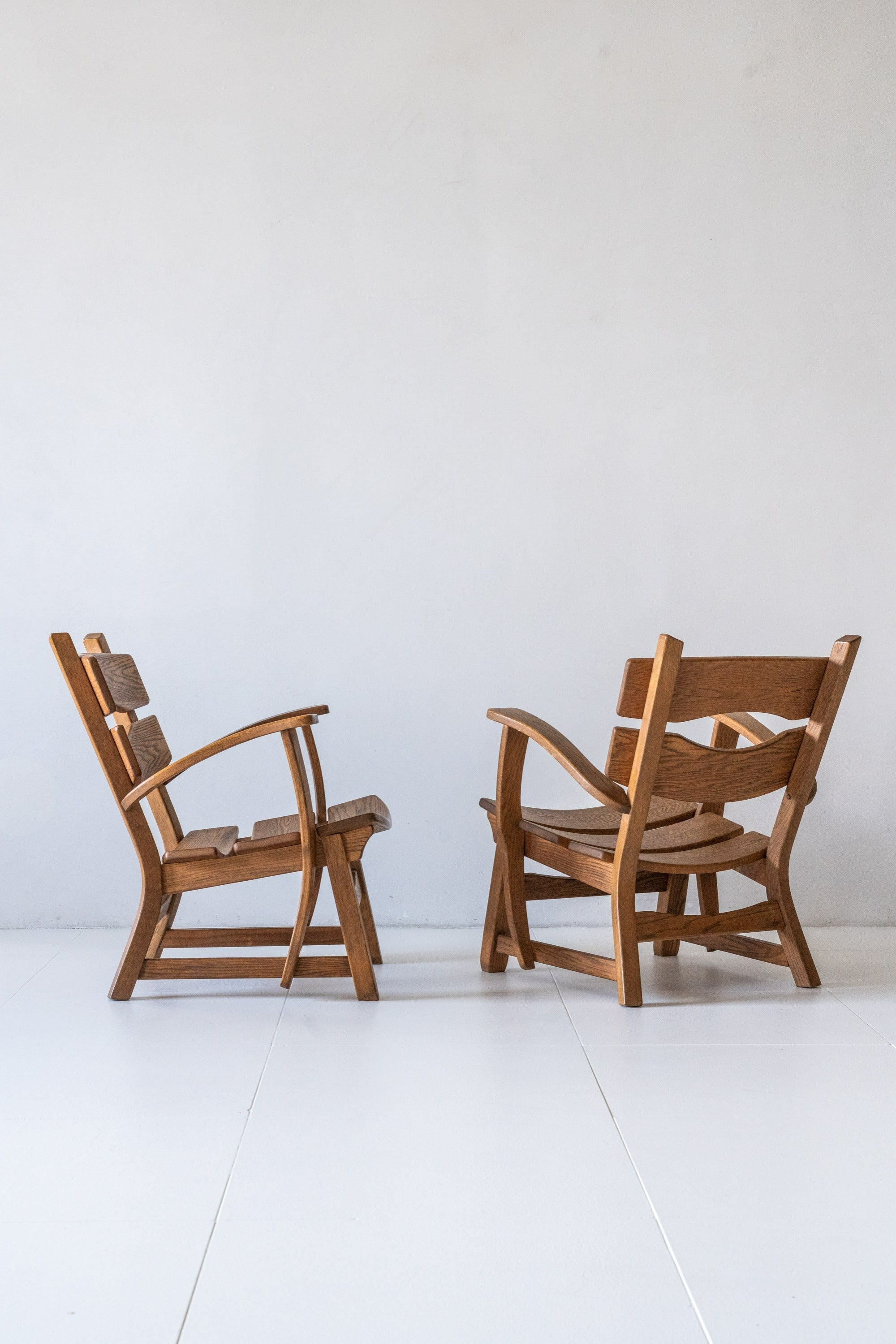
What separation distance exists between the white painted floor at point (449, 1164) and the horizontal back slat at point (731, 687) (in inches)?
27.6

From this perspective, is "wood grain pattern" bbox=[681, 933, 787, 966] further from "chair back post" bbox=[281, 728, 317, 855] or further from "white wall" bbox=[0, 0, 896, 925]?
"chair back post" bbox=[281, 728, 317, 855]

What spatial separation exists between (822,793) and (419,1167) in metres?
2.06

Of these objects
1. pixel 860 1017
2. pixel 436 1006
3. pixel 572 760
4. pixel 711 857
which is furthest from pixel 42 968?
pixel 860 1017

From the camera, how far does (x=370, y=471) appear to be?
3135 mm

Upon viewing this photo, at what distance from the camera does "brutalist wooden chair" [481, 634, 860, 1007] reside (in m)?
2.29

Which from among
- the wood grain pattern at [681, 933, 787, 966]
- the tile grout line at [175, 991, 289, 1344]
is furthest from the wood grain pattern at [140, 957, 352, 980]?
the wood grain pattern at [681, 933, 787, 966]

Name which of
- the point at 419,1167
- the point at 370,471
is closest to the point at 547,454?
the point at 370,471

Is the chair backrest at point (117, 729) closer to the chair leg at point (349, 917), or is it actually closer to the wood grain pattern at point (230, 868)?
the wood grain pattern at point (230, 868)

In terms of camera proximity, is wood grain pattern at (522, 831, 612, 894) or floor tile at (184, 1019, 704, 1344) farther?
wood grain pattern at (522, 831, 612, 894)

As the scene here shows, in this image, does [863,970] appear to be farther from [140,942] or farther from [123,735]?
[123,735]

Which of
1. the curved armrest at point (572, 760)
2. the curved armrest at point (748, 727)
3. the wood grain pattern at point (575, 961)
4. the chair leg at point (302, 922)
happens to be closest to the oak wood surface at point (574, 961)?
the wood grain pattern at point (575, 961)

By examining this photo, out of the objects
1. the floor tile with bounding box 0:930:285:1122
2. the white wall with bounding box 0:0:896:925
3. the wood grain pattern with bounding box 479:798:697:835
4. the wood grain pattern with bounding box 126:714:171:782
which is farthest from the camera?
the white wall with bounding box 0:0:896:925

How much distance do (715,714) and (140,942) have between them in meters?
1.46

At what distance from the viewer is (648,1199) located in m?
1.49
